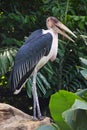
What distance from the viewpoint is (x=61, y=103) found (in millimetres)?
1834

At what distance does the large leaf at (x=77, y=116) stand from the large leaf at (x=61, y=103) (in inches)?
2.2

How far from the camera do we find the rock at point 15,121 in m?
3.47

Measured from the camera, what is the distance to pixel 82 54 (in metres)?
6.23

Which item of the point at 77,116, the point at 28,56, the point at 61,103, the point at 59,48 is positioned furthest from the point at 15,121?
the point at 59,48

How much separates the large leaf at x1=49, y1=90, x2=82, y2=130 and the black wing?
2.32 m

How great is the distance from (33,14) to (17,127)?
12.2 ft

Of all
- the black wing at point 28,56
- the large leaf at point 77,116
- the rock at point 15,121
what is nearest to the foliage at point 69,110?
the large leaf at point 77,116

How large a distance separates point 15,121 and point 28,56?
0.81 meters

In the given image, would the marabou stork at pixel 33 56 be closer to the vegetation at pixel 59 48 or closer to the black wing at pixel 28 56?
the black wing at pixel 28 56

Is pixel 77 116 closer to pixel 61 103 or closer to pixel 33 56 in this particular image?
pixel 61 103

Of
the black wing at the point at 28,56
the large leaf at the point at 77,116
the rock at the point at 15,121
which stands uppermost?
the large leaf at the point at 77,116

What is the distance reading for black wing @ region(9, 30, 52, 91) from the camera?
4199mm

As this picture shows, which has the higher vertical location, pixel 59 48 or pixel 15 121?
pixel 59 48

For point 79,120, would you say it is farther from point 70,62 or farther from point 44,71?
point 70,62
